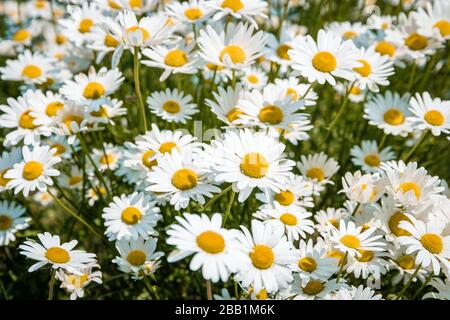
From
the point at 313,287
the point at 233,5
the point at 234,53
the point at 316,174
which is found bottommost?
the point at 313,287

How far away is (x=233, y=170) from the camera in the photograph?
81.4 inches

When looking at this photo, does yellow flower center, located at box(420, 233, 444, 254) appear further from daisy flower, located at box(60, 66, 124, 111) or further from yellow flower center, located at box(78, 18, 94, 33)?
yellow flower center, located at box(78, 18, 94, 33)

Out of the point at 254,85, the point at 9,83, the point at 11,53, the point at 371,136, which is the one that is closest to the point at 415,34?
the point at 371,136

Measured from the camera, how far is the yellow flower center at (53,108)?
2.75 meters

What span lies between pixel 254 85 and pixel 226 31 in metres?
0.70

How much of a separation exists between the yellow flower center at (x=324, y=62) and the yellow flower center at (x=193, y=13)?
2.36ft

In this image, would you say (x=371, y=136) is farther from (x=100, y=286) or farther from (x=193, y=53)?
(x=100, y=286)

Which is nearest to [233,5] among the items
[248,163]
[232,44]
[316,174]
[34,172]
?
[232,44]

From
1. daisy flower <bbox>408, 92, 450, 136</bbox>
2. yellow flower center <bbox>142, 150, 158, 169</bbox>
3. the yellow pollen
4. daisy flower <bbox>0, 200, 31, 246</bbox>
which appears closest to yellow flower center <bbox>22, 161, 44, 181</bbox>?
daisy flower <bbox>0, 200, 31, 246</bbox>

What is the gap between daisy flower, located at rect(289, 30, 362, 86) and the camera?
2.46 meters

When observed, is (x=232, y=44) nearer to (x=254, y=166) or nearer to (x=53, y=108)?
(x=254, y=166)

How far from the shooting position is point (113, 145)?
3396mm

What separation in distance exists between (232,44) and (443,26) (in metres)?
1.45

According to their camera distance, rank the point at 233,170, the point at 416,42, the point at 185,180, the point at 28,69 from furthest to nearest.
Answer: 1. the point at 28,69
2. the point at 416,42
3. the point at 185,180
4. the point at 233,170
